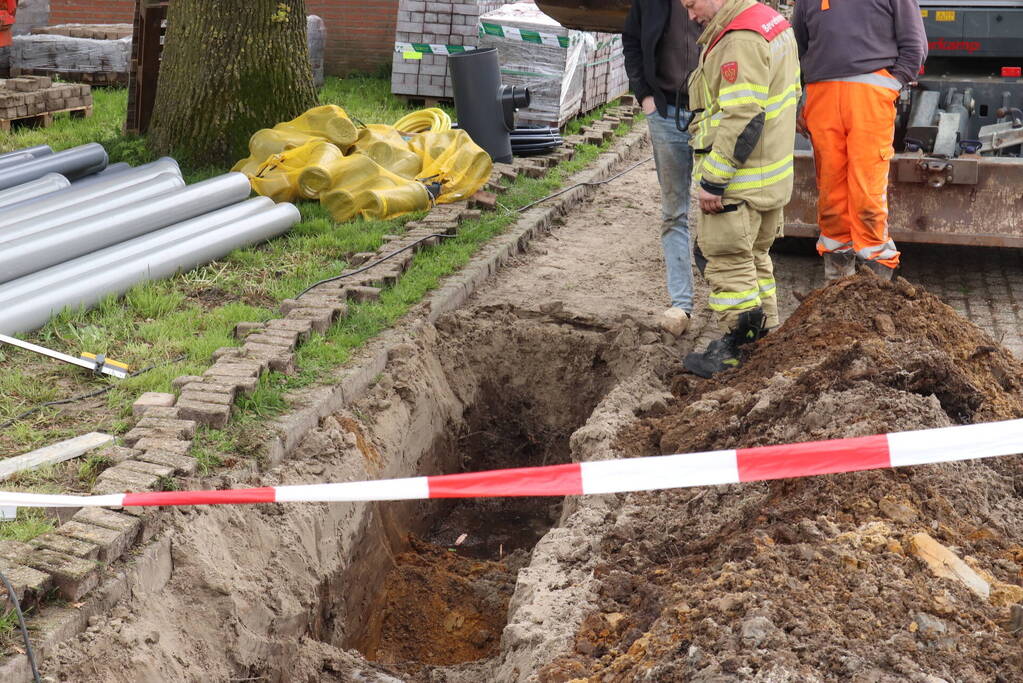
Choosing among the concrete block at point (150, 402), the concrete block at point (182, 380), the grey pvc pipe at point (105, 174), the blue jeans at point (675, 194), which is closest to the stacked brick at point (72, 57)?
the grey pvc pipe at point (105, 174)

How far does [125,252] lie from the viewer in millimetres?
6617

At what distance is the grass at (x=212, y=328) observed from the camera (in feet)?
15.6

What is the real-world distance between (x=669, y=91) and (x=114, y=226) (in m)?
3.58

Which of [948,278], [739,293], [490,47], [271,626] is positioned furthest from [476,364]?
[490,47]

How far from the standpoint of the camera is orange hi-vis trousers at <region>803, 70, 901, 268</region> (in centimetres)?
630

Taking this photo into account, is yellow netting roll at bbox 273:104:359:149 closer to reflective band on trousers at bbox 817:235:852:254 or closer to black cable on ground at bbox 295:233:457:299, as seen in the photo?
black cable on ground at bbox 295:233:457:299

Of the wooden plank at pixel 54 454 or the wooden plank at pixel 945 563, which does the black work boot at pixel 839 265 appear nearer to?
the wooden plank at pixel 945 563

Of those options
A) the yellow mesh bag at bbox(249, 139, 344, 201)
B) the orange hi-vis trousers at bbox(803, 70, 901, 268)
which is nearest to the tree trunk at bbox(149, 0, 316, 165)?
the yellow mesh bag at bbox(249, 139, 344, 201)

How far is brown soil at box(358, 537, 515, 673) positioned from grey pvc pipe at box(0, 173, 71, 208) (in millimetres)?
4014

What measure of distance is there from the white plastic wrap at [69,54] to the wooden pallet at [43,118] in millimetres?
1722

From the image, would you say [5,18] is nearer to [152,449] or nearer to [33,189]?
[33,189]

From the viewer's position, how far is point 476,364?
6.55 meters

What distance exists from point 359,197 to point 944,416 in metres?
5.05

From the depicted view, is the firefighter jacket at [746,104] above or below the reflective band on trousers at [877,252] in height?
above
